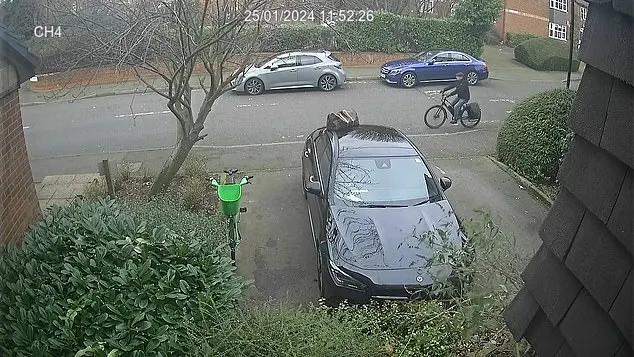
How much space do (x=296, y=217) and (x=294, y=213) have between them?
0.14ft

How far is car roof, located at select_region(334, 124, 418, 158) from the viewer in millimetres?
2264

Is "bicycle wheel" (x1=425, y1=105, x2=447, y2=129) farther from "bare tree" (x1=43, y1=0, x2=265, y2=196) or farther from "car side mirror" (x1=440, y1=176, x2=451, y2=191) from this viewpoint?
"bare tree" (x1=43, y1=0, x2=265, y2=196)

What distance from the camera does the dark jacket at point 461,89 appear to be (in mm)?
3057

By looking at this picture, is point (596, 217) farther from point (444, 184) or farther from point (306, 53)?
point (306, 53)

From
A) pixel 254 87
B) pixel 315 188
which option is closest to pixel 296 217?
pixel 315 188

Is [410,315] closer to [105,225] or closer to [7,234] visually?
[105,225]

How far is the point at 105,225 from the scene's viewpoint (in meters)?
1.31

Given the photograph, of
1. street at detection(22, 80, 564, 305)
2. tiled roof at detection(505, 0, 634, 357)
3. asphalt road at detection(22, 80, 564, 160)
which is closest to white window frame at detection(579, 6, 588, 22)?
tiled roof at detection(505, 0, 634, 357)

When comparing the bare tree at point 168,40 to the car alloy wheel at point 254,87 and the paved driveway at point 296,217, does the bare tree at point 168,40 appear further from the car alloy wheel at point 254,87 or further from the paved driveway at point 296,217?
the car alloy wheel at point 254,87

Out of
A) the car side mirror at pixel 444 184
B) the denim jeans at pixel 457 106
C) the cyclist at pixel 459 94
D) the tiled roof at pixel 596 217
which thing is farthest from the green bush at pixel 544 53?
the tiled roof at pixel 596 217

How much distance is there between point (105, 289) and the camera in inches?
45.1

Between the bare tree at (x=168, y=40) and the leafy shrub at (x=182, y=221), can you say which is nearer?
the leafy shrub at (x=182, y=221)

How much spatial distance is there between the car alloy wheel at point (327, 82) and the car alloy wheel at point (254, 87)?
1.23ft

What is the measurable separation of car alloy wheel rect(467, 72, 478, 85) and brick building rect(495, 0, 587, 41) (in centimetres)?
46
